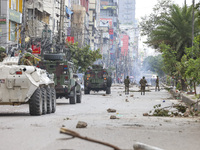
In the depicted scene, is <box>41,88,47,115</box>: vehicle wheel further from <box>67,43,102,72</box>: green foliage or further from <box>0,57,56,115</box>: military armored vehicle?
<box>67,43,102,72</box>: green foliage

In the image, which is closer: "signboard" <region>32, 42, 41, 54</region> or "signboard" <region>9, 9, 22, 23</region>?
"signboard" <region>32, 42, 41, 54</region>

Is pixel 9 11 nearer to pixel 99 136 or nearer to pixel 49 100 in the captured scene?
pixel 49 100

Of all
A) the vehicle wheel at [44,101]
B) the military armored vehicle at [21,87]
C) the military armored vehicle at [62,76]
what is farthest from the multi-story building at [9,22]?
the military armored vehicle at [21,87]

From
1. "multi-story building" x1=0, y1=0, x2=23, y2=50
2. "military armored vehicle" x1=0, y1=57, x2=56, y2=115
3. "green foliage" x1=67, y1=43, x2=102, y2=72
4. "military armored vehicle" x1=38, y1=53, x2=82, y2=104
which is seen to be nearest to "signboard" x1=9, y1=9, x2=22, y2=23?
"multi-story building" x1=0, y1=0, x2=23, y2=50

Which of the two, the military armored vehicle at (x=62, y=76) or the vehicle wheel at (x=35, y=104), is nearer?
the vehicle wheel at (x=35, y=104)

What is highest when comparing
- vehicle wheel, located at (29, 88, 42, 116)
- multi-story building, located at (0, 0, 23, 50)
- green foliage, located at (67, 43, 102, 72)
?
multi-story building, located at (0, 0, 23, 50)

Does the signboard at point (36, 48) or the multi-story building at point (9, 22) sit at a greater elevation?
the multi-story building at point (9, 22)

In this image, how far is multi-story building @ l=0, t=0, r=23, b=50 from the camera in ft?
141

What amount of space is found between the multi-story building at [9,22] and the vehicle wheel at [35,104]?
2670 cm

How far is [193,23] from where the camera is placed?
118ft

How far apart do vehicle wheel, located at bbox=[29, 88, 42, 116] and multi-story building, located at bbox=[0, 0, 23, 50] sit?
87.6ft

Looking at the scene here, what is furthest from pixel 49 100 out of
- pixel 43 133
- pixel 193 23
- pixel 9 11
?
pixel 9 11

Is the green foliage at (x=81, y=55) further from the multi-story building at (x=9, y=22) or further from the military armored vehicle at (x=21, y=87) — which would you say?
the military armored vehicle at (x=21, y=87)

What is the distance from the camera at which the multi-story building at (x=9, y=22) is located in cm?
4294
